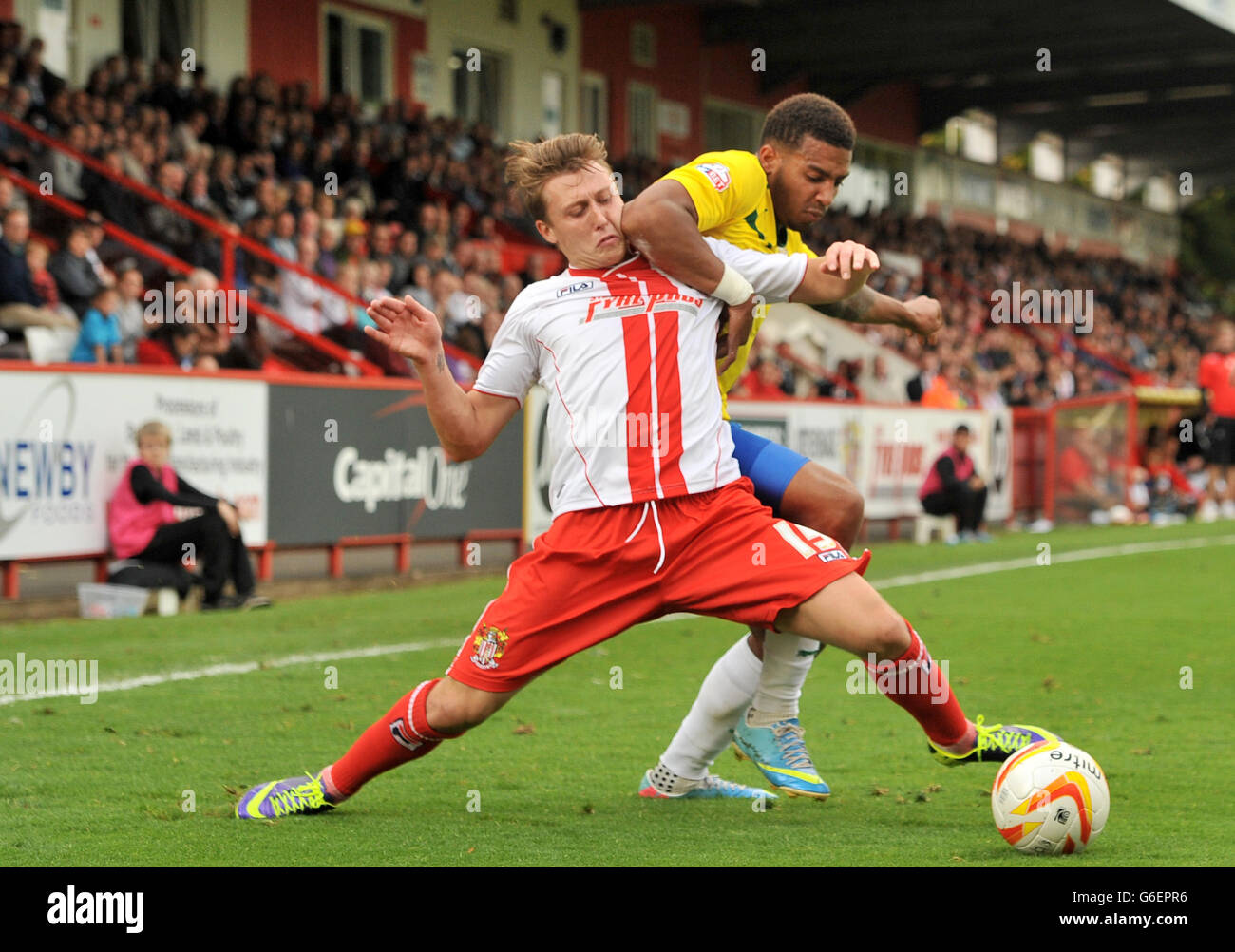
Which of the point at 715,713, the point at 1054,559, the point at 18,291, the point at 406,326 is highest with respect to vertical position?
the point at 18,291

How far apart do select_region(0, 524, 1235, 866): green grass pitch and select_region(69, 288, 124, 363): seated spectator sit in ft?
8.31

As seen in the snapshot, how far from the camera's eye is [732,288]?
4570 millimetres

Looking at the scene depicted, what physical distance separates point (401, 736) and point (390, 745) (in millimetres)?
57

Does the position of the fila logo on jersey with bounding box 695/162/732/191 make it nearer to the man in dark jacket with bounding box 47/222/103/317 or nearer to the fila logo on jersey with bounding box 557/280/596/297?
the fila logo on jersey with bounding box 557/280/596/297

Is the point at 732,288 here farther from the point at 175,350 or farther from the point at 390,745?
the point at 175,350

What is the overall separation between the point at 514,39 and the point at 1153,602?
17.8 metres

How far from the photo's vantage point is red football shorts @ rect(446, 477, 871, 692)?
176 inches

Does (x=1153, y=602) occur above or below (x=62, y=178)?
below

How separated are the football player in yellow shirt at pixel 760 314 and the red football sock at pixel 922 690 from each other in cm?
11

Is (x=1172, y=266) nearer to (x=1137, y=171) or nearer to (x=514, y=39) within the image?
(x=1137, y=171)

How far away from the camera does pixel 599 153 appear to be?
4.69 metres

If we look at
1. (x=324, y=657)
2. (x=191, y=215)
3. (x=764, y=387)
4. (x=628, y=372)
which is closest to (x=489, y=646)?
(x=628, y=372)
